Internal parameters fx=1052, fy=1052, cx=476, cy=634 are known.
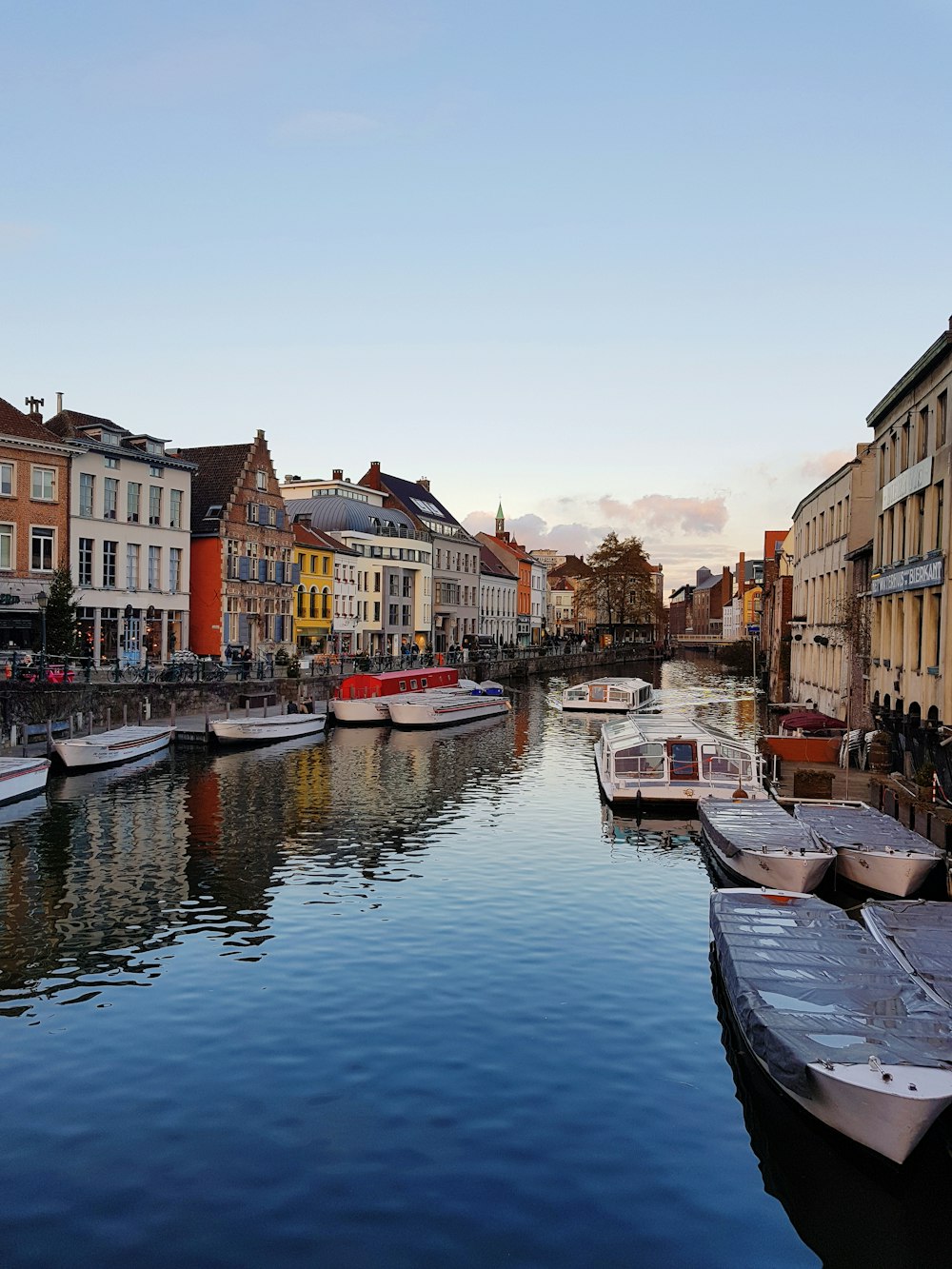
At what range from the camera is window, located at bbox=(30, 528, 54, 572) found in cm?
5088

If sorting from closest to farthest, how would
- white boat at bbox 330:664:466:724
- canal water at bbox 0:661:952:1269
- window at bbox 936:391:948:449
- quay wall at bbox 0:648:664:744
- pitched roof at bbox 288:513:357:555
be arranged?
canal water at bbox 0:661:952:1269
window at bbox 936:391:948:449
quay wall at bbox 0:648:664:744
white boat at bbox 330:664:466:724
pitched roof at bbox 288:513:357:555

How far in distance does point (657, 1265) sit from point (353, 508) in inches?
3146

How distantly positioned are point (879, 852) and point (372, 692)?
127 ft

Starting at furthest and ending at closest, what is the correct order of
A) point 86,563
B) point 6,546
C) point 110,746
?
point 86,563, point 6,546, point 110,746

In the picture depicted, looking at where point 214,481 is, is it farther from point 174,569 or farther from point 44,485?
point 44,485

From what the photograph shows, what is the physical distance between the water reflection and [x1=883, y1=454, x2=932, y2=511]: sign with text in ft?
71.6

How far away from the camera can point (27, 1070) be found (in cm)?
1291

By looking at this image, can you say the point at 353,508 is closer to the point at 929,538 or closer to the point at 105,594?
the point at 105,594

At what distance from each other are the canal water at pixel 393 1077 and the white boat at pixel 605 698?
38.8m

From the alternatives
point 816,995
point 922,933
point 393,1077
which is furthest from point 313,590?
point 816,995

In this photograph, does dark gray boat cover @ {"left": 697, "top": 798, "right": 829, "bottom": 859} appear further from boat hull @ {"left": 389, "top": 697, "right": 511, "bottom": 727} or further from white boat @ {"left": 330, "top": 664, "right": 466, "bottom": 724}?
white boat @ {"left": 330, "top": 664, "right": 466, "bottom": 724}

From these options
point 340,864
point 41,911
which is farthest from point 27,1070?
point 340,864

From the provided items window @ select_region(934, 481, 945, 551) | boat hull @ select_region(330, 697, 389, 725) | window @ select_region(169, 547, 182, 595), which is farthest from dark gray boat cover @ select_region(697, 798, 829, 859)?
window @ select_region(169, 547, 182, 595)

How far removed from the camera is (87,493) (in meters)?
53.9
